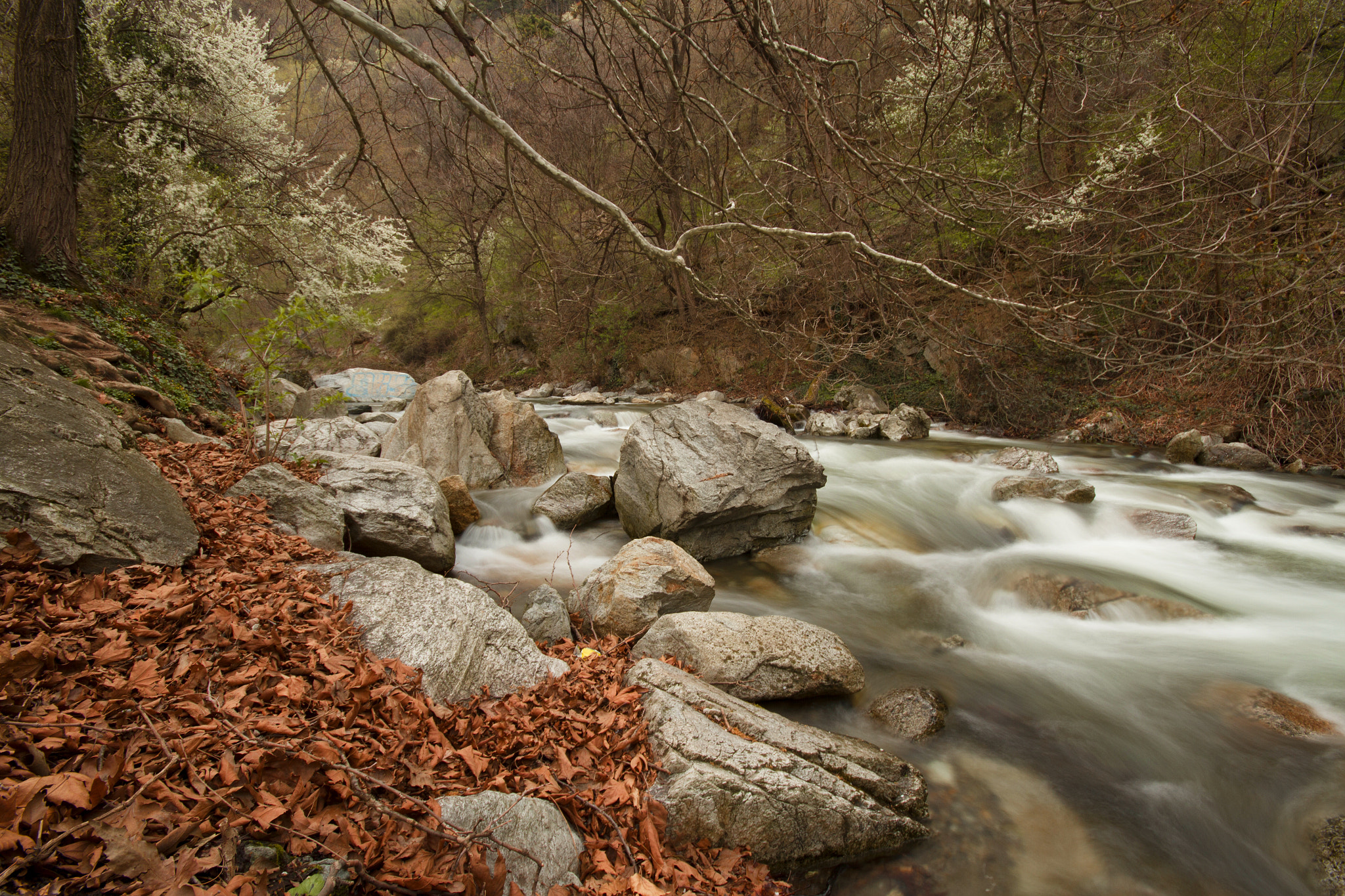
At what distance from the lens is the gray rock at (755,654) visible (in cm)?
326

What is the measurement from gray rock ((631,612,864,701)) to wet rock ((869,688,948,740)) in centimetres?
18

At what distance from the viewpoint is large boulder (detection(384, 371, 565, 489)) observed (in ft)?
22.5

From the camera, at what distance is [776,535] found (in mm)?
5910

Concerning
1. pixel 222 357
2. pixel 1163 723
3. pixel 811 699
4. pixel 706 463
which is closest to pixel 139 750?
pixel 811 699

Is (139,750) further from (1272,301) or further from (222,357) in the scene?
(1272,301)

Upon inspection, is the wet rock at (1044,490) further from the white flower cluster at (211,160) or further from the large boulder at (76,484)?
the white flower cluster at (211,160)

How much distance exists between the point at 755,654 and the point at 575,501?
3.35 metres

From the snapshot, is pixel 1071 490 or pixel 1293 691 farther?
pixel 1071 490

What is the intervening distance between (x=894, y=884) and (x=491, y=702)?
1.87 metres

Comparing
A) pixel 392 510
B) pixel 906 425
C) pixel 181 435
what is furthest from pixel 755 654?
pixel 906 425

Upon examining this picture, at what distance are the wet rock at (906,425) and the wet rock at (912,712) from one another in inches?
338

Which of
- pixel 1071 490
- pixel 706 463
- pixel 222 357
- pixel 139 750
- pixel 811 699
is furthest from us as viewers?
pixel 222 357

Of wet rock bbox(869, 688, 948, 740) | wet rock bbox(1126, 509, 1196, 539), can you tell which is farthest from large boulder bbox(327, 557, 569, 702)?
wet rock bbox(1126, 509, 1196, 539)

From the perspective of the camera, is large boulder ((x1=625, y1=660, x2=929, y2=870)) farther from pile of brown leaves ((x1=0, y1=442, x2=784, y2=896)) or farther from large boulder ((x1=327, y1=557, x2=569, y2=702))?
large boulder ((x1=327, y1=557, x2=569, y2=702))
